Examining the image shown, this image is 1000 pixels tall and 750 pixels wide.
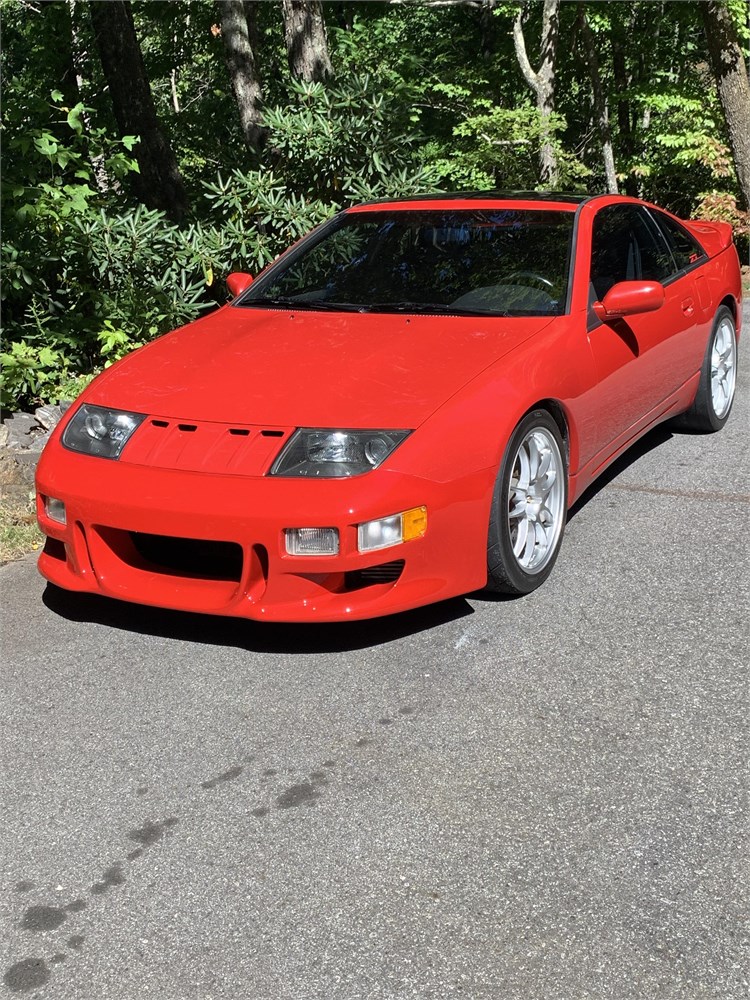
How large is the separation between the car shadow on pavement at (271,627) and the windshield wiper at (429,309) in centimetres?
121

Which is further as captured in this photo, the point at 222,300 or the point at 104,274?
the point at 222,300

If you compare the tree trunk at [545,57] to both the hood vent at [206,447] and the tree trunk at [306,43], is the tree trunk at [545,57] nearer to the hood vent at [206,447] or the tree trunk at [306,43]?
the tree trunk at [306,43]

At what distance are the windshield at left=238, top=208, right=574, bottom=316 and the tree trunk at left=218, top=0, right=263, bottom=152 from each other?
523 centimetres

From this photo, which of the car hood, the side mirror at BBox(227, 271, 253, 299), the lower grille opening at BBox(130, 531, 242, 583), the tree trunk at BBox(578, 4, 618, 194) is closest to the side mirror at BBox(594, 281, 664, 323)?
the car hood

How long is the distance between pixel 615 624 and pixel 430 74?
62.3 ft

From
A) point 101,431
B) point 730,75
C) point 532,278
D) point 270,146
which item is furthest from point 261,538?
point 730,75

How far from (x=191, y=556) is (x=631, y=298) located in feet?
6.98

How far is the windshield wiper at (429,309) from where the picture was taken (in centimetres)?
481

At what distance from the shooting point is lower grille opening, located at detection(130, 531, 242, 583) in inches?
154

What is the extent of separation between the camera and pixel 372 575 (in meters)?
3.84

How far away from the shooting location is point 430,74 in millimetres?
21297

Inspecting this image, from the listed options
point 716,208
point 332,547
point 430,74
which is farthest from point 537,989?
point 430,74

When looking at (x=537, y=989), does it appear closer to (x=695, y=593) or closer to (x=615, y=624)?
(x=615, y=624)

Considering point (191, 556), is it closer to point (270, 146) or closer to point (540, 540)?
point (540, 540)
